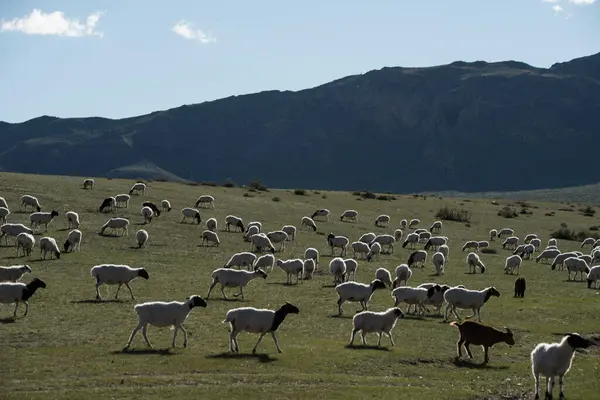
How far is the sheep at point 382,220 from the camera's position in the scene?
68.3 metres

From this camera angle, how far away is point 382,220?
6900 cm

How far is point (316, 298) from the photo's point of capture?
33.6 metres

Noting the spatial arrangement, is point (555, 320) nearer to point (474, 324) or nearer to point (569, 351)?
point (474, 324)

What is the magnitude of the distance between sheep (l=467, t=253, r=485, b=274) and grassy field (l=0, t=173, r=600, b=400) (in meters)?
0.92

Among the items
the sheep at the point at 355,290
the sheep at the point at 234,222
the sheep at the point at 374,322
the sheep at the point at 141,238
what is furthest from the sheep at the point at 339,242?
the sheep at the point at 374,322

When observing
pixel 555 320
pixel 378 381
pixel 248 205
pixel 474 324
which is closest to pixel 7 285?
pixel 378 381

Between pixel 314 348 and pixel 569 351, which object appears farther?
pixel 314 348

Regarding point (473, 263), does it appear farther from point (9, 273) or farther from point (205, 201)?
point (205, 201)

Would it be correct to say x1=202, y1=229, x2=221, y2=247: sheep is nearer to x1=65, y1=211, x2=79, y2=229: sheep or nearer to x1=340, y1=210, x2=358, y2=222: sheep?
x1=65, y1=211, x2=79, y2=229: sheep

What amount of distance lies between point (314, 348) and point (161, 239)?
26.9m

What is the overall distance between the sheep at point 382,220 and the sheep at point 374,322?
42830mm

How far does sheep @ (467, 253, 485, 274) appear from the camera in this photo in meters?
46.0

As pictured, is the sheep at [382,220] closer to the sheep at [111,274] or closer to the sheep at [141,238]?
the sheep at [141,238]

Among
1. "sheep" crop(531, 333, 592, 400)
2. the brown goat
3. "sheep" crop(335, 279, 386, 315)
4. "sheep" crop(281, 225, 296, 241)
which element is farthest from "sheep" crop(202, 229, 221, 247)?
"sheep" crop(531, 333, 592, 400)
